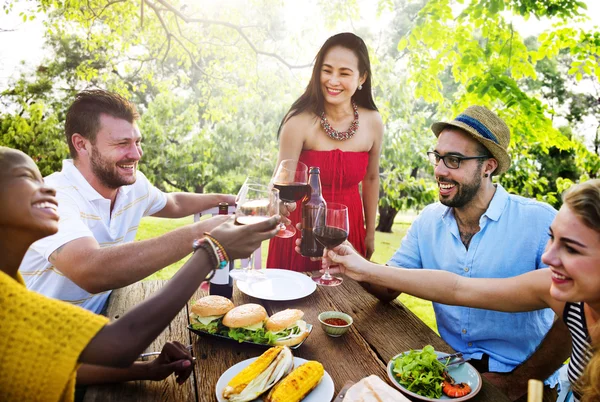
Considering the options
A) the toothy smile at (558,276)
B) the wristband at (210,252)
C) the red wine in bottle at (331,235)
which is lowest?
the red wine in bottle at (331,235)

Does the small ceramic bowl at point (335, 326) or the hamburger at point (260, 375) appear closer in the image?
the hamburger at point (260, 375)

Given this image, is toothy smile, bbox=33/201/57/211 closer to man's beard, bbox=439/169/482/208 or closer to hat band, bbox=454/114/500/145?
man's beard, bbox=439/169/482/208

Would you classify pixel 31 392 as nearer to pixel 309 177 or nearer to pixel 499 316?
pixel 309 177

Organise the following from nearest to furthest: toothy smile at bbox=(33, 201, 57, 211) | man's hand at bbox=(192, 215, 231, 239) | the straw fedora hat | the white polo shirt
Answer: toothy smile at bbox=(33, 201, 57, 211)
man's hand at bbox=(192, 215, 231, 239)
the white polo shirt
the straw fedora hat

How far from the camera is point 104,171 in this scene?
256cm

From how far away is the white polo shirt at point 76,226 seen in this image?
6.63 feet

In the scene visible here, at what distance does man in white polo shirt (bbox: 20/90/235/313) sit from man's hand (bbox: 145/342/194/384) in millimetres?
510

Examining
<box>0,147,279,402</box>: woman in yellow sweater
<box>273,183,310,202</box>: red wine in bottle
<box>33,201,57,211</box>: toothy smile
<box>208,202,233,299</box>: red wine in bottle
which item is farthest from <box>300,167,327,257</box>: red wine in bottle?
<box>33,201,57,211</box>: toothy smile

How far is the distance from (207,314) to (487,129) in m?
1.83

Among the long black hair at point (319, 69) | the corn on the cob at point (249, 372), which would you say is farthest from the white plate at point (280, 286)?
the long black hair at point (319, 69)

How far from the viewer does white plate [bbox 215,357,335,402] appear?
1437 mm

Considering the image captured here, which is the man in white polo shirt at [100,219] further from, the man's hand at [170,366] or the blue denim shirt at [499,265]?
the blue denim shirt at [499,265]

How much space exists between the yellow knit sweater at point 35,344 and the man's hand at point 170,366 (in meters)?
0.53

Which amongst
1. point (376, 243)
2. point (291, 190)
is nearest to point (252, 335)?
point (291, 190)
